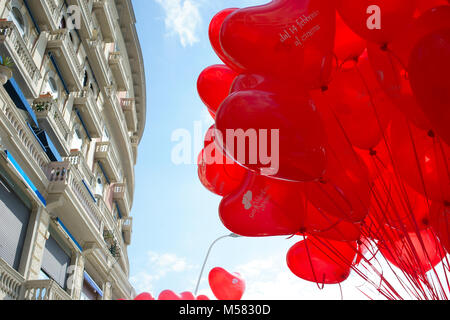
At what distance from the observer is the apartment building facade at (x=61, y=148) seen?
946cm

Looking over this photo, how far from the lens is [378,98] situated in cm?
340

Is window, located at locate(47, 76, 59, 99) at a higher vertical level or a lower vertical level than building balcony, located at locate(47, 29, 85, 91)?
lower

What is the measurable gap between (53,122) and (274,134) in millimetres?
10088

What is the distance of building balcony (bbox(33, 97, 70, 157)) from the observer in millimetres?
10984

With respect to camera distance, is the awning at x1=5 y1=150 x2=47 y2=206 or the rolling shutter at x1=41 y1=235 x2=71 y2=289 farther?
the rolling shutter at x1=41 y1=235 x2=71 y2=289

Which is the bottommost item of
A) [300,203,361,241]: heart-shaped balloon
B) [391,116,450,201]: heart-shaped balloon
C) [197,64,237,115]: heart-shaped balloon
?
[300,203,361,241]: heart-shaped balloon

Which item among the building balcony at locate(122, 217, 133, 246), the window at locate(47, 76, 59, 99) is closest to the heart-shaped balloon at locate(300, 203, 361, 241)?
the window at locate(47, 76, 59, 99)

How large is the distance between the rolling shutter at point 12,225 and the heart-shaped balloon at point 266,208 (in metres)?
7.17

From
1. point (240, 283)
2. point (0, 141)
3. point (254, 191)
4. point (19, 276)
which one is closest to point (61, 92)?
point (0, 141)

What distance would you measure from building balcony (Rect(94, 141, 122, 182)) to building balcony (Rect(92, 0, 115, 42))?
4.46 meters

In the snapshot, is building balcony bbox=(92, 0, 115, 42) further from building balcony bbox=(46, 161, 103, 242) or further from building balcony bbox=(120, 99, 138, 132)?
building balcony bbox=(46, 161, 103, 242)

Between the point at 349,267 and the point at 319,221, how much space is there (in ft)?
2.38

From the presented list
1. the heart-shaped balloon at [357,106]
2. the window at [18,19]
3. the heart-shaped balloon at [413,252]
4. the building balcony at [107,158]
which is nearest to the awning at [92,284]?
the building balcony at [107,158]

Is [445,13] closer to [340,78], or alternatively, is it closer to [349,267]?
[340,78]
